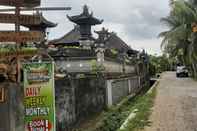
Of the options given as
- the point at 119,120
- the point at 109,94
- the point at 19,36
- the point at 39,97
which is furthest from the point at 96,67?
the point at 39,97

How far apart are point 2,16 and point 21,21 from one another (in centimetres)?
34

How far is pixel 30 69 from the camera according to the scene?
728cm

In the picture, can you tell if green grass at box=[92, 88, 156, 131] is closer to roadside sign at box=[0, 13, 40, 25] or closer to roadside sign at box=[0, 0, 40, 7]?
roadside sign at box=[0, 13, 40, 25]

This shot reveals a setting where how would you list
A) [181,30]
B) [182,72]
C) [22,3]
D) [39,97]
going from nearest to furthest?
1. [39,97]
2. [22,3]
3. [181,30]
4. [182,72]

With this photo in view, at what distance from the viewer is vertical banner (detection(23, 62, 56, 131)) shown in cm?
708

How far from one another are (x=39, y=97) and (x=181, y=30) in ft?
111

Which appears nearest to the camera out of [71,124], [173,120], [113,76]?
[71,124]

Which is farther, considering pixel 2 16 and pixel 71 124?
pixel 71 124

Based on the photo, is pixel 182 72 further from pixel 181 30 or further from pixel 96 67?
pixel 96 67

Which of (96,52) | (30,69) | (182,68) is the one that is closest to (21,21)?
(30,69)

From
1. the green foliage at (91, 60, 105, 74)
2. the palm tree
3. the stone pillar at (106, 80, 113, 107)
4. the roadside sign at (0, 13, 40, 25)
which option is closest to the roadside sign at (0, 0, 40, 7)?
the roadside sign at (0, 13, 40, 25)

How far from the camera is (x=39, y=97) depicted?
707cm

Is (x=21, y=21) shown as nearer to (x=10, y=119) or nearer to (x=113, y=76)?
(x=10, y=119)

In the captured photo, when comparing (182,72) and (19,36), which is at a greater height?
(19,36)
